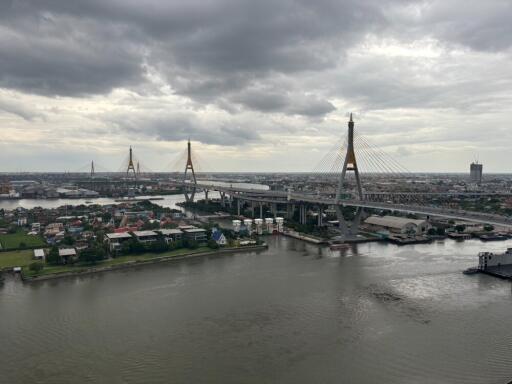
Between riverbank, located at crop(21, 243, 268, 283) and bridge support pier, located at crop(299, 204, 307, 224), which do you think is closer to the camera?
riverbank, located at crop(21, 243, 268, 283)

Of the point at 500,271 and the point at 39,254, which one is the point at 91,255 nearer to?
the point at 39,254

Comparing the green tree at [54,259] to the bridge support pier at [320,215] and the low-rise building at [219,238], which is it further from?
the bridge support pier at [320,215]

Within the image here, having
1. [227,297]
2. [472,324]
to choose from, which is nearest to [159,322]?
[227,297]

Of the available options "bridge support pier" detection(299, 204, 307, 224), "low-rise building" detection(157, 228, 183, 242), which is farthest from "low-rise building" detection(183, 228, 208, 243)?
"bridge support pier" detection(299, 204, 307, 224)

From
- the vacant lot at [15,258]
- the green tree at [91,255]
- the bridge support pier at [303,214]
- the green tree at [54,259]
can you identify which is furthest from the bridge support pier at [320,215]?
the vacant lot at [15,258]

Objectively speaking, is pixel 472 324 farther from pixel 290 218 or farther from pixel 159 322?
pixel 290 218

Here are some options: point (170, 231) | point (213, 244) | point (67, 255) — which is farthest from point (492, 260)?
point (67, 255)

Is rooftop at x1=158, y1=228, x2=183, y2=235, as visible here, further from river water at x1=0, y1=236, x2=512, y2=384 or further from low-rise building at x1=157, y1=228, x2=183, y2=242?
river water at x1=0, y1=236, x2=512, y2=384
